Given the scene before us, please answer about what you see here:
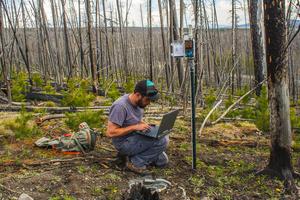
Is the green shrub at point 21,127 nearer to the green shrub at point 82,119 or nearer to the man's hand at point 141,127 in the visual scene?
the green shrub at point 82,119

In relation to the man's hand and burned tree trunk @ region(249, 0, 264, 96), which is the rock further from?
burned tree trunk @ region(249, 0, 264, 96)

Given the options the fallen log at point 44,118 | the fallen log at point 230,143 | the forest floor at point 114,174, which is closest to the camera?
the forest floor at point 114,174

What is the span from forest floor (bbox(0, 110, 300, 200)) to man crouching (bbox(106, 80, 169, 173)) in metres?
0.17

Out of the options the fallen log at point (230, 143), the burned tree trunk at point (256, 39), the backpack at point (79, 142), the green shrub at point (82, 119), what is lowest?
the fallen log at point (230, 143)

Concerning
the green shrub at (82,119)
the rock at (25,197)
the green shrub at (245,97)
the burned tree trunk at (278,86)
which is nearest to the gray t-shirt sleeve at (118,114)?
the rock at (25,197)

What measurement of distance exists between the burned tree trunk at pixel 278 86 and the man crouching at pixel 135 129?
1301 millimetres

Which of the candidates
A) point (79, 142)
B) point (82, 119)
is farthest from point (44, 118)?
point (79, 142)

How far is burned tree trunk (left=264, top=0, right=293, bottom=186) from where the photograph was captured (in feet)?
13.2

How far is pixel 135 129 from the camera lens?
421cm

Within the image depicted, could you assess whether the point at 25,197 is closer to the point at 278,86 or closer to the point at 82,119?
the point at 82,119

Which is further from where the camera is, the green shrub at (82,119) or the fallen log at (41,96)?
the fallen log at (41,96)

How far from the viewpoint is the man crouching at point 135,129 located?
13.6ft

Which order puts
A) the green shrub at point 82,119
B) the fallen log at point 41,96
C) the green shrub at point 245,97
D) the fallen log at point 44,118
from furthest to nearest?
the fallen log at point 41,96 → the green shrub at point 245,97 → the fallen log at point 44,118 → the green shrub at point 82,119

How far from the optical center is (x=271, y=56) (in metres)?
4.11
